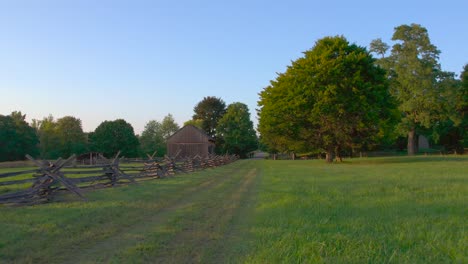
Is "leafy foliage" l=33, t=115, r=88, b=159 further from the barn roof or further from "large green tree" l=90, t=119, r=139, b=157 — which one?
the barn roof

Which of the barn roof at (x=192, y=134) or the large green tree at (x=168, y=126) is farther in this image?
the large green tree at (x=168, y=126)

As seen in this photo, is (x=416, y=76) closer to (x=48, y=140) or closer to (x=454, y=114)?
(x=454, y=114)

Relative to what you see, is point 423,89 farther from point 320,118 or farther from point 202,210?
point 202,210

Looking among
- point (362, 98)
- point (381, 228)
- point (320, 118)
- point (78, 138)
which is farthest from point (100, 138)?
point (381, 228)

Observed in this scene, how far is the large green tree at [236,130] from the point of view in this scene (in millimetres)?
83750

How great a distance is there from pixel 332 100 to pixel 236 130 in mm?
47791

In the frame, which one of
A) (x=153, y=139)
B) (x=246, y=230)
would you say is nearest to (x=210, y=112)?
(x=153, y=139)

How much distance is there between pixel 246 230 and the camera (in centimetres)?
778

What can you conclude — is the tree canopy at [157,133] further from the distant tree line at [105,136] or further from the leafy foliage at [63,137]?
the leafy foliage at [63,137]

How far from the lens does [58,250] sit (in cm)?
657

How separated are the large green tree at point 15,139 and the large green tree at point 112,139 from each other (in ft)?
33.8

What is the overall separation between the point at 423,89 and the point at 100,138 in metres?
54.7

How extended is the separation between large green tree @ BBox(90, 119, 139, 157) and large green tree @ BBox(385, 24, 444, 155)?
46932 mm

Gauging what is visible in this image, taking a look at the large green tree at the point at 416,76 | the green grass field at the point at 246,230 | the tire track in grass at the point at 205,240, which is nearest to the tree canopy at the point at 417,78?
the large green tree at the point at 416,76
